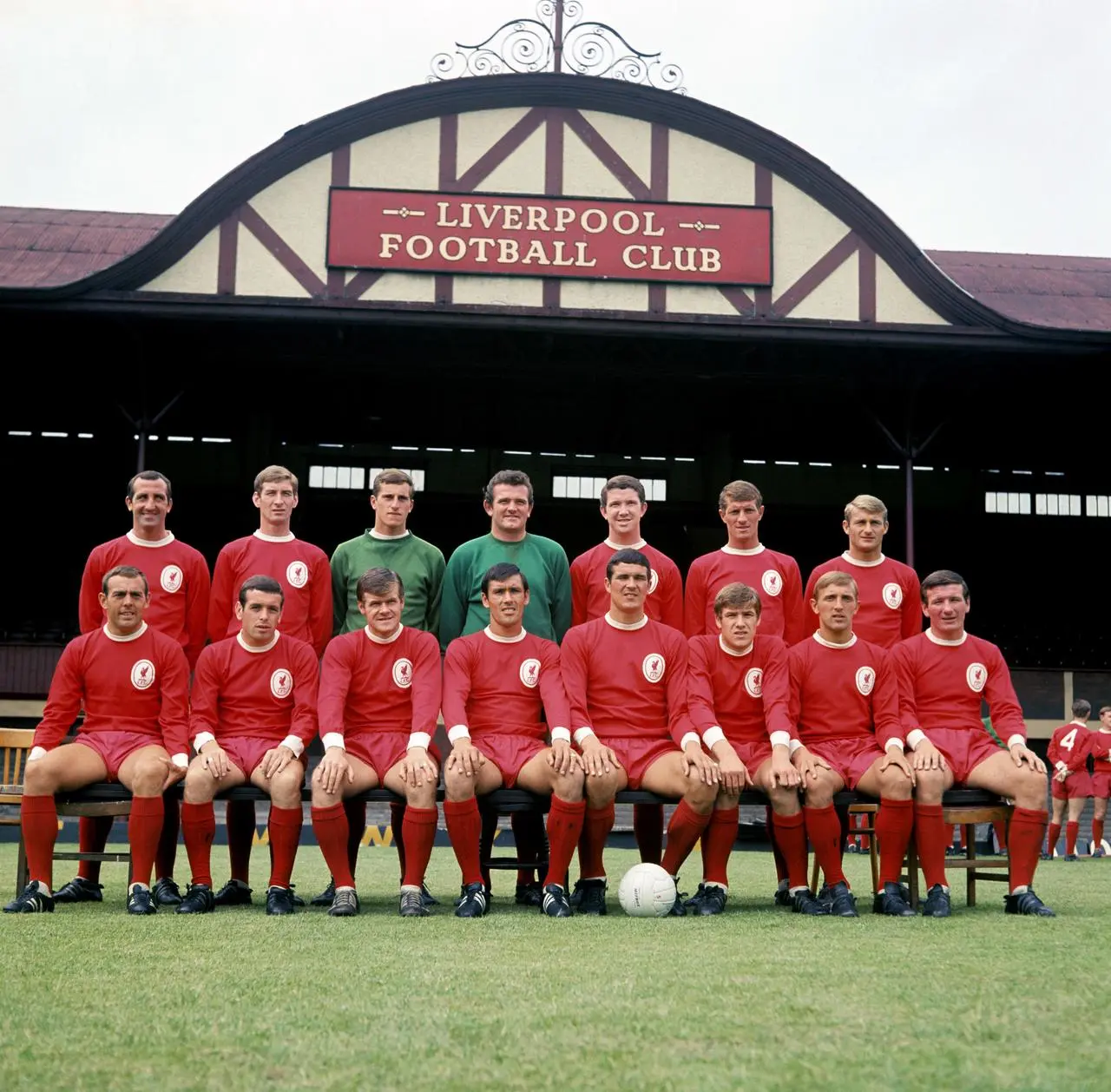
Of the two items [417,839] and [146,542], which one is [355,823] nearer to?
[417,839]

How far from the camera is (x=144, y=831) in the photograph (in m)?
6.06

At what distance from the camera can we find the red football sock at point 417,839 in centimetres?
597

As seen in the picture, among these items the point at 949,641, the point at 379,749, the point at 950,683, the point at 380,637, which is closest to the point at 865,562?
the point at 949,641

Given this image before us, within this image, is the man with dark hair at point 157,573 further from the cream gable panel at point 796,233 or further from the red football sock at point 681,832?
the cream gable panel at point 796,233

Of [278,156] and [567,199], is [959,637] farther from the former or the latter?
[278,156]

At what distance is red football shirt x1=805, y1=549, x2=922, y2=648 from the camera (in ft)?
23.8

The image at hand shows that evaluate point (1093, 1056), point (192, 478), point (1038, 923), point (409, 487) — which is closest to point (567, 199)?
point (192, 478)

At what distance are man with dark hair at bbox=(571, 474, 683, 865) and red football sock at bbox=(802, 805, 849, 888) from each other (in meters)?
1.14

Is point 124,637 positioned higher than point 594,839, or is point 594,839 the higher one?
point 124,637

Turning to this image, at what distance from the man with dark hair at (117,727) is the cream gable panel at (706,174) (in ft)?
35.3

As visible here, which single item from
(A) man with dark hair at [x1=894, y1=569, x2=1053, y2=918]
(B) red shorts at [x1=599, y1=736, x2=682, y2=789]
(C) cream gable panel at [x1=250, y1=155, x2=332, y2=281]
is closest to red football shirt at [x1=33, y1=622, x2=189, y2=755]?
(B) red shorts at [x1=599, y1=736, x2=682, y2=789]

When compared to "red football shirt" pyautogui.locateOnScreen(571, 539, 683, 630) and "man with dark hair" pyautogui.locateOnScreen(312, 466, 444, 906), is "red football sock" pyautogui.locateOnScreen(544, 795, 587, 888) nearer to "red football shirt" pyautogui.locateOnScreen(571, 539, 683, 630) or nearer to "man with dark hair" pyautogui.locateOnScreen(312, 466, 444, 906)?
"man with dark hair" pyautogui.locateOnScreen(312, 466, 444, 906)

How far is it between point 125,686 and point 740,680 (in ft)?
9.85

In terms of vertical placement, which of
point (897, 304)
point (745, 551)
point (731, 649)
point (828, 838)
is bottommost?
point (828, 838)
